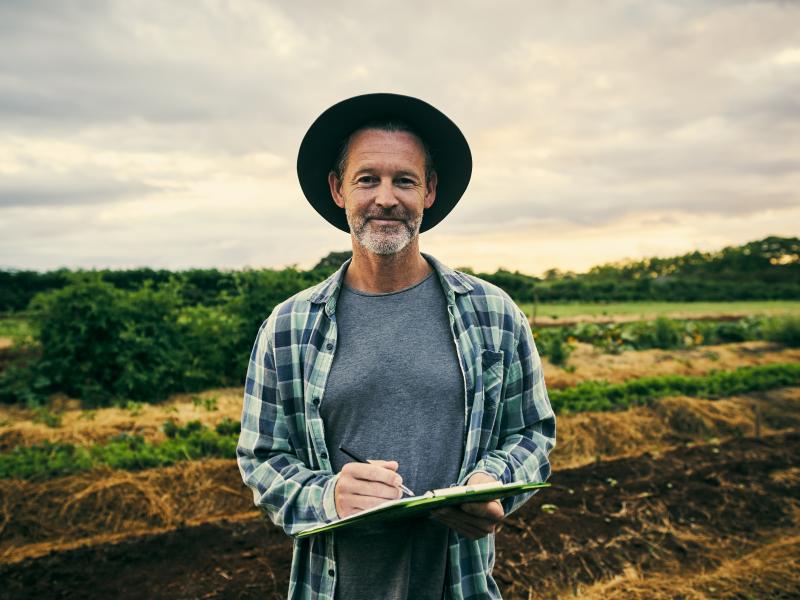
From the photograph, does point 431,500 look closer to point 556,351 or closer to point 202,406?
point 202,406

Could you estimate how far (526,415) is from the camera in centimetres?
198

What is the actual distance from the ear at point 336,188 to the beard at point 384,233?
27cm

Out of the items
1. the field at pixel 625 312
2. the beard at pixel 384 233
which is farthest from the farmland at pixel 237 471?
the field at pixel 625 312

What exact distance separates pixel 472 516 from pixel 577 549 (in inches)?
149

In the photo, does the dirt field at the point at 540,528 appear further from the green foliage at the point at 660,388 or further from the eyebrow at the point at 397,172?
the eyebrow at the point at 397,172

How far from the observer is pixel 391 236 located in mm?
1952

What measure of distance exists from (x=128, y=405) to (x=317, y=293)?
7.48 metres

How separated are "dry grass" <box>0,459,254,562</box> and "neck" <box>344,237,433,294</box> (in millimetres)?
3979

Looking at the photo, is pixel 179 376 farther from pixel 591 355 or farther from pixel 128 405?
pixel 591 355

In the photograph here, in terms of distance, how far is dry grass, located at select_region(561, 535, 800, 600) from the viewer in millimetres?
Answer: 4176

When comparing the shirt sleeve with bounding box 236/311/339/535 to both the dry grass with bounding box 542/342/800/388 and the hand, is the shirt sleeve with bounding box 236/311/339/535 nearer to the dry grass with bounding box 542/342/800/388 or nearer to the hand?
the hand

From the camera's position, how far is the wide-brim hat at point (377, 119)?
2.01 m

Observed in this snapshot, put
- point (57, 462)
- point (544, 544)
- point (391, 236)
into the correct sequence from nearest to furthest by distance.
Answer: point (391, 236)
point (544, 544)
point (57, 462)

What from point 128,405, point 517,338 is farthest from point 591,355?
point 517,338
